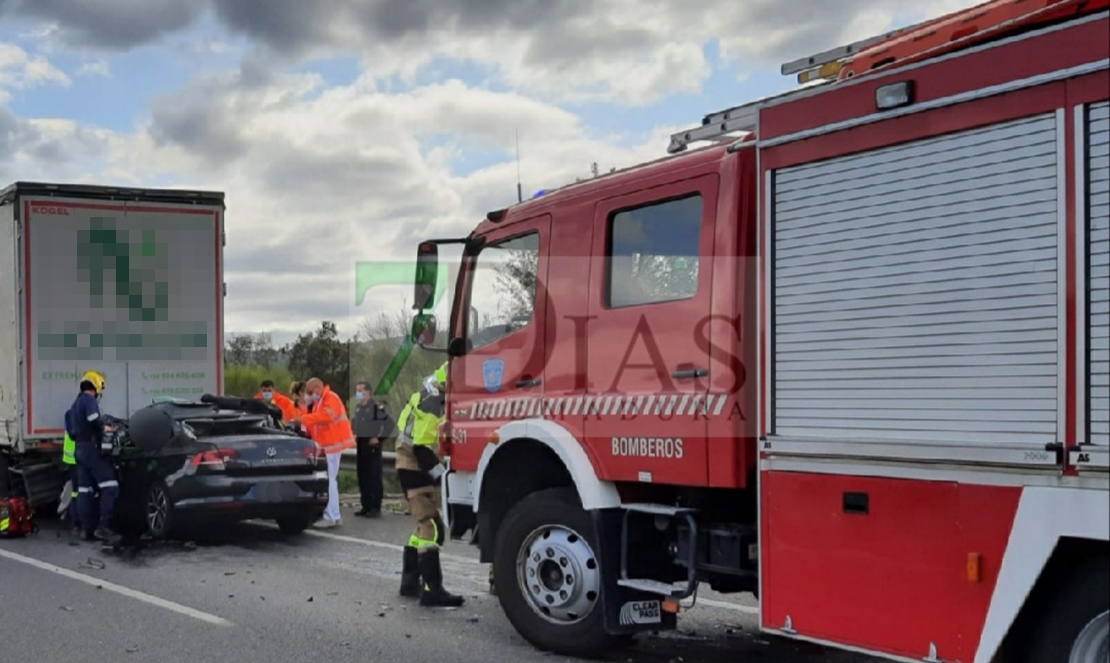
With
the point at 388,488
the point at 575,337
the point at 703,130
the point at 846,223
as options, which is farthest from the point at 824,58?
the point at 388,488

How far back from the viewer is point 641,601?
20.9 ft

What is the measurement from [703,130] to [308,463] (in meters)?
6.72

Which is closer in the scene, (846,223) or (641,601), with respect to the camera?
(846,223)

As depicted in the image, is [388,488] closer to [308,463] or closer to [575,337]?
[308,463]

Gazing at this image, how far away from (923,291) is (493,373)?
312 centimetres

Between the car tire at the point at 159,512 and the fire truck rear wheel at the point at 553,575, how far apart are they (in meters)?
5.36

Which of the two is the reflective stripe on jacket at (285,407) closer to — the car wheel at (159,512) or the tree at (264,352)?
the car wheel at (159,512)

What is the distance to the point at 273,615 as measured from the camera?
796 centimetres

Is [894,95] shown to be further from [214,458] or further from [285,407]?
[285,407]

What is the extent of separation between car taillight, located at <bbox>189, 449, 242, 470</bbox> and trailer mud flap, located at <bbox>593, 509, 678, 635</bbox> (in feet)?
19.5

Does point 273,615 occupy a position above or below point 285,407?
below

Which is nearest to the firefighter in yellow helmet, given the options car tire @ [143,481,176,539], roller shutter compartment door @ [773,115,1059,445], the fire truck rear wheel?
the fire truck rear wheel

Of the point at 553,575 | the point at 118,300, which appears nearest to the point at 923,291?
the point at 553,575

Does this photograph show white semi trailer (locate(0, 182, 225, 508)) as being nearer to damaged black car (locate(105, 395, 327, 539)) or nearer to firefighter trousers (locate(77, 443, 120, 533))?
damaged black car (locate(105, 395, 327, 539))
